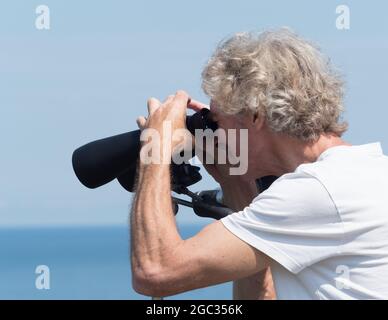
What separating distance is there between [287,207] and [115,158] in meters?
0.60

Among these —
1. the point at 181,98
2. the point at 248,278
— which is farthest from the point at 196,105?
the point at 248,278

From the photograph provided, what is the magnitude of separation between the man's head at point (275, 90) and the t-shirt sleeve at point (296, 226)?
0.21 meters

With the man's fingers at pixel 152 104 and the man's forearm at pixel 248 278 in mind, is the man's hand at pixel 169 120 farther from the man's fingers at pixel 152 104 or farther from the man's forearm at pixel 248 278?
the man's forearm at pixel 248 278

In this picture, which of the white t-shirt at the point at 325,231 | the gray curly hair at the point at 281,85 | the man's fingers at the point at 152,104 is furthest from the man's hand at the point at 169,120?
the white t-shirt at the point at 325,231

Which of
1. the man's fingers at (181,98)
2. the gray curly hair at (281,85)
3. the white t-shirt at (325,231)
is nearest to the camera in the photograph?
the white t-shirt at (325,231)

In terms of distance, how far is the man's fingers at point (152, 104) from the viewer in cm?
302

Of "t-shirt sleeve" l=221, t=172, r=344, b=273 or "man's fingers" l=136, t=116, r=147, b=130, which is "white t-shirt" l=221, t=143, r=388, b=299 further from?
"man's fingers" l=136, t=116, r=147, b=130

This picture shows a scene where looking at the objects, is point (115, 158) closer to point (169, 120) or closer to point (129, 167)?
point (129, 167)

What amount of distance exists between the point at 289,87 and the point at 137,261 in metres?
0.56

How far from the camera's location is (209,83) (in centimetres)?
294

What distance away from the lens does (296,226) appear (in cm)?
267

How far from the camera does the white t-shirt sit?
8.68 feet

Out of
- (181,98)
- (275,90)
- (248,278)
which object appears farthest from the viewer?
(248,278)

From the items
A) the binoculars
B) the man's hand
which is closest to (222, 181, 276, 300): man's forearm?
the binoculars
